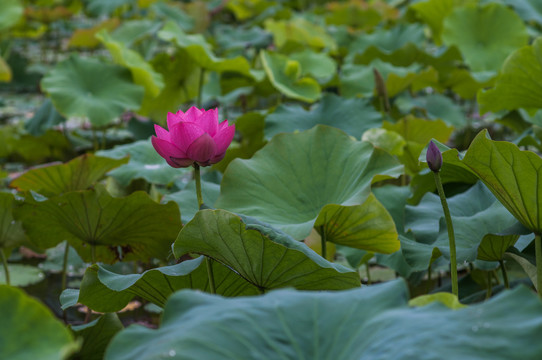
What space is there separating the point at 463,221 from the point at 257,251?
0.48 meters

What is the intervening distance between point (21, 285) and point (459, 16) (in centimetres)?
239

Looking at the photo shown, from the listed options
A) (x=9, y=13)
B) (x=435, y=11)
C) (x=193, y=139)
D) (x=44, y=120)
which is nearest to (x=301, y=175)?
(x=193, y=139)

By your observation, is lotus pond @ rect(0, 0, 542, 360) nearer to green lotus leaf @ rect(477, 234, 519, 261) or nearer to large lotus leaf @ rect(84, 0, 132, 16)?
green lotus leaf @ rect(477, 234, 519, 261)

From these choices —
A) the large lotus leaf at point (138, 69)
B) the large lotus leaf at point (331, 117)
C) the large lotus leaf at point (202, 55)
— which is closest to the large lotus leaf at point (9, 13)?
the large lotus leaf at point (138, 69)

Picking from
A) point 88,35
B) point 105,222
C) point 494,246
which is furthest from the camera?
point 88,35

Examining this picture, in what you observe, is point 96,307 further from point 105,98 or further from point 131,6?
point 131,6

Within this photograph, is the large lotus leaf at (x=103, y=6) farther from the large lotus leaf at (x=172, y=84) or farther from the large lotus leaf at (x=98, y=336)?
the large lotus leaf at (x=98, y=336)

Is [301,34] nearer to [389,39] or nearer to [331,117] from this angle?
[389,39]

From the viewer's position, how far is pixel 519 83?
5.94 ft

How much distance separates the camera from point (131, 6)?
23.6 ft

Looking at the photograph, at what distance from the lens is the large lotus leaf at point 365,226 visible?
1.38 meters

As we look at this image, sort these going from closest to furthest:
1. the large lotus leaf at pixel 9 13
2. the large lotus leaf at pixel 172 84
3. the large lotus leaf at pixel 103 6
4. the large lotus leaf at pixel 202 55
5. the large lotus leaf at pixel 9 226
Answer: the large lotus leaf at pixel 9 226, the large lotus leaf at pixel 202 55, the large lotus leaf at pixel 172 84, the large lotus leaf at pixel 9 13, the large lotus leaf at pixel 103 6

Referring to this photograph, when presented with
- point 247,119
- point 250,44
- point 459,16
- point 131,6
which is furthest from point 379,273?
point 131,6

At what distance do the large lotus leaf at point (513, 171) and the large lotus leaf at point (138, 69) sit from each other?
1.92 m
